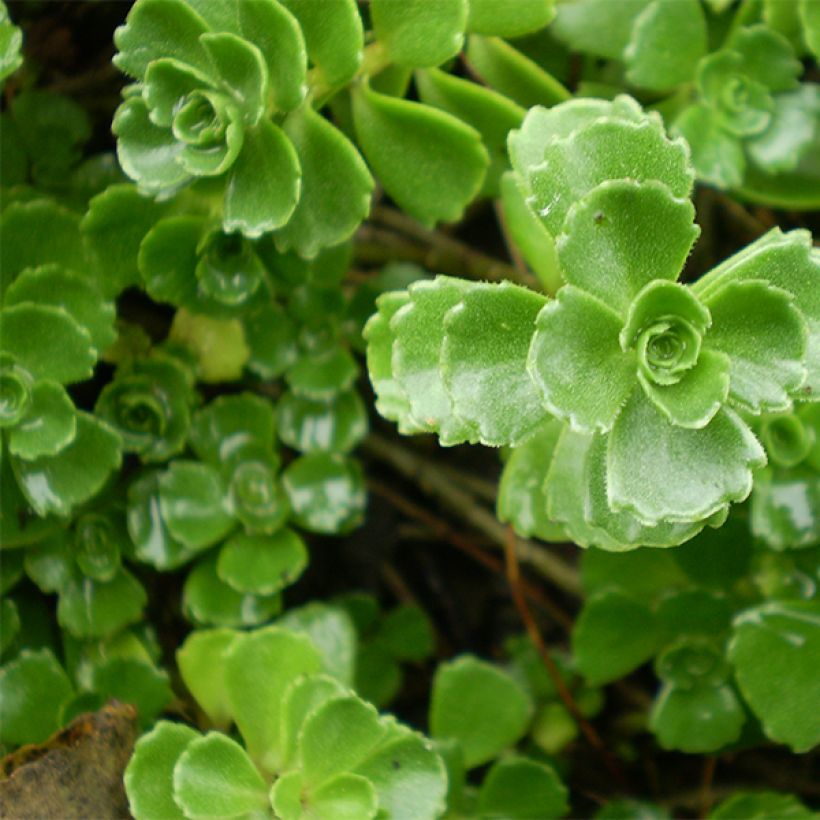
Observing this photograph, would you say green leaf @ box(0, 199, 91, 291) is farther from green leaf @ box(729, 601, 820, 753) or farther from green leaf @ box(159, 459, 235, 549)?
green leaf @ box(729, 601, 820, 753)

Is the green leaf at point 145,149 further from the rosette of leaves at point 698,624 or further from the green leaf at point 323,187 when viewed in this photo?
the rosette of leaves at point 698,624

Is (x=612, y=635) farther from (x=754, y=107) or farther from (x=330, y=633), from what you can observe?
(x=754, y=107)

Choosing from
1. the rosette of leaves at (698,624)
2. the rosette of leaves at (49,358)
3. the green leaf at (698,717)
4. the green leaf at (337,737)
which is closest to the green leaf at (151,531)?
the rosette of leaves at (49,358)

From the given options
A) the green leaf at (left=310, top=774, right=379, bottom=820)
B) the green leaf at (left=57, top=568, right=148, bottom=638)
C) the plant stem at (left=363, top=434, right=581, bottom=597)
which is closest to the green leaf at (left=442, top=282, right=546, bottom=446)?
the green leaf at (left=310, top=774, right=379, bottom=820)

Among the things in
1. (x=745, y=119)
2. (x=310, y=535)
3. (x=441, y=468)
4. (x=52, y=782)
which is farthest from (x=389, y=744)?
(x=745, y=119)

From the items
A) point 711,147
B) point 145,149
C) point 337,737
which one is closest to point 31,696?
point 337,737

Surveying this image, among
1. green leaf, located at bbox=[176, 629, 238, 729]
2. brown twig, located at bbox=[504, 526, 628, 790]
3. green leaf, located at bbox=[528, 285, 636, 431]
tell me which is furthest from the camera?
Answer: brown twig, located at bbox=[504, 526, 628, 790]
